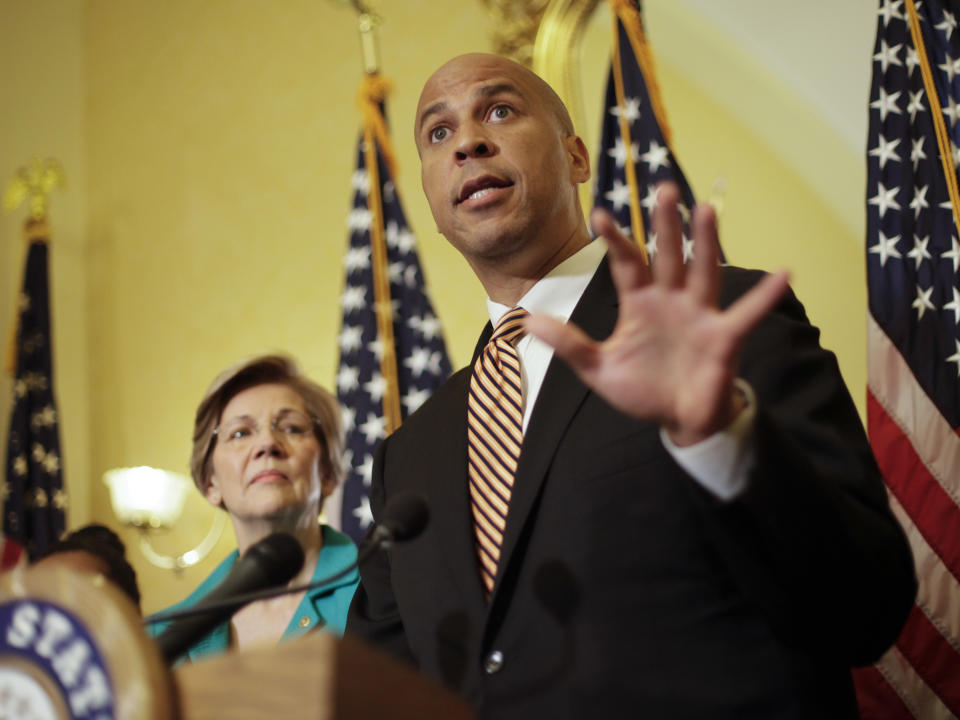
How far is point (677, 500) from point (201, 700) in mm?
643

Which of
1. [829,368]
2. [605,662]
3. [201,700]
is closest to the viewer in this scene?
[201,700]

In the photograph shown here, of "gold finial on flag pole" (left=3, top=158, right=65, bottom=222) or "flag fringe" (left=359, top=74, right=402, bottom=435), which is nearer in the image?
"flag fringe" (left=359, top=74, right=402, bottom=435)

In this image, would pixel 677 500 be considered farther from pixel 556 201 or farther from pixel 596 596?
pixel 556 201

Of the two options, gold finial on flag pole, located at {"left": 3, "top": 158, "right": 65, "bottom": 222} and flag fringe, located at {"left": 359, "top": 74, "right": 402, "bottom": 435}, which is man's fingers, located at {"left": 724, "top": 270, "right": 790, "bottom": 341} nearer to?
flag fringe, located at {"left": 359, "top": 74, "right": 402, "bottom": 435}

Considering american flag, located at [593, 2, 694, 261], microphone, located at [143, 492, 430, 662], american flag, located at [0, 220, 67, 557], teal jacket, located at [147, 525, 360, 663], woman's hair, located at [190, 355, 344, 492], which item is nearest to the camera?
microphone, located at [143, 492, 430, 662]

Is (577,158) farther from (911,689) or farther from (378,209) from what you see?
(378,209)

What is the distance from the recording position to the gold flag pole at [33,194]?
19.5 ft

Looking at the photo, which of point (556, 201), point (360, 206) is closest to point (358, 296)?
point (360, 206)

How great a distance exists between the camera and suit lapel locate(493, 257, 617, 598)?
134 cm

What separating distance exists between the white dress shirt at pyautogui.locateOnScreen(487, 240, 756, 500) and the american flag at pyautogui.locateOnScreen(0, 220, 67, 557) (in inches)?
166

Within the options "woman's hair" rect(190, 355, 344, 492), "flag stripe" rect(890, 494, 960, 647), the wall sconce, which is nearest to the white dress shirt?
"flag stripe" rect(890, 494, 960, 647)

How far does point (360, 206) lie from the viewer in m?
4.32

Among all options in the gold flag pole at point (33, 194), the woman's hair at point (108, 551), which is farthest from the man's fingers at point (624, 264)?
the gold flag pole at point (33, 194)

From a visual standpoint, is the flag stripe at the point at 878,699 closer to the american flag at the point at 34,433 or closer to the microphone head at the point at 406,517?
the microphone head at the point at 406,517
